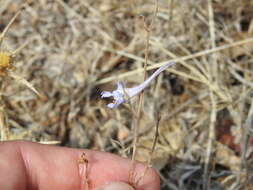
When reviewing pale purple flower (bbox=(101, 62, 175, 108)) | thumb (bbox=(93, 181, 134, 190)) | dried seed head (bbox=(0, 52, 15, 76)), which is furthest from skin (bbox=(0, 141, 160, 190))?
pale purple flower (bbox=(101, 62, 175, 108))

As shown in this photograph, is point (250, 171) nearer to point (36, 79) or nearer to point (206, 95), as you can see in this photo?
point (206, 95)

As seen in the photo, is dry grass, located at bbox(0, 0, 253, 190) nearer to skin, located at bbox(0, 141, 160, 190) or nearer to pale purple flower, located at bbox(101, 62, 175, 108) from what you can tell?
skin, located at bbox(0, 141, 160, 190)

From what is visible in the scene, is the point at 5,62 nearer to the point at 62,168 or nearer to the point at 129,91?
the point at 62,168

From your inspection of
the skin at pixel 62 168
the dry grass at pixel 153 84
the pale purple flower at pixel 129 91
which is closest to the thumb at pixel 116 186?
the skin at pixel 62 168

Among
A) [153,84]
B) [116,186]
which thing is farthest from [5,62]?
[153,84]

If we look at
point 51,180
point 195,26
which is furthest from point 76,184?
point 195,26
